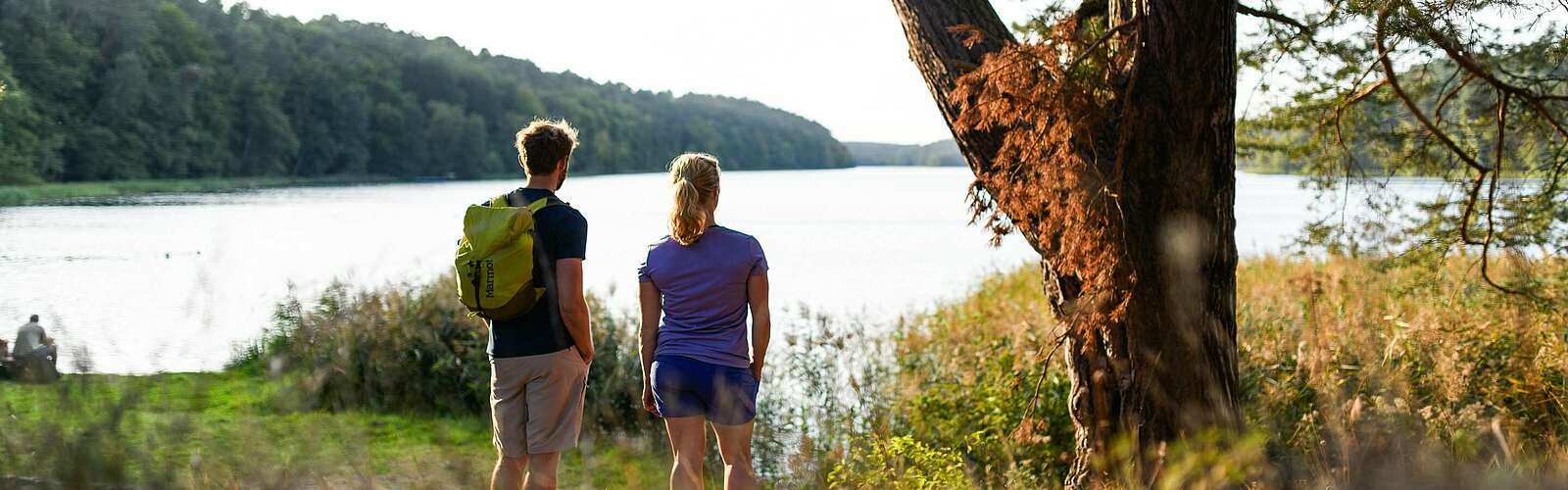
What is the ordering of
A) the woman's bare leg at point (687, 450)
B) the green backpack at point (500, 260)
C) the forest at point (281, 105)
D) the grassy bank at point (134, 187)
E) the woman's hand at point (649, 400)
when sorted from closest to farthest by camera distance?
1. the green backpack at point (500, 260)
2. the woman's bare leg at point (687, 450)
3. the woman's hand at point (649, 400)
4. the grassy bank at point (134, 187)
5. the forest at point (281, 105)

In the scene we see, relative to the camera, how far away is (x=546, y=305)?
12.7 feet

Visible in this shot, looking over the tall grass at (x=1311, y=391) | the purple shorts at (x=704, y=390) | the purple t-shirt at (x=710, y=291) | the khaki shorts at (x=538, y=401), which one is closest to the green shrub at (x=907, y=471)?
the tall grass at (x=1311, y=391)

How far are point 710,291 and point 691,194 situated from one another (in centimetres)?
35

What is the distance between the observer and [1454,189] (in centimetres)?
779

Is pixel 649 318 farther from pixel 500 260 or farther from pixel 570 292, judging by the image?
pixel 500 260

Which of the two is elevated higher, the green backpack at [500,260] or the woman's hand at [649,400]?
the green backpack at [500,260]

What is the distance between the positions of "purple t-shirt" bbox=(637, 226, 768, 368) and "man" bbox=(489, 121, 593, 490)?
0.31 m

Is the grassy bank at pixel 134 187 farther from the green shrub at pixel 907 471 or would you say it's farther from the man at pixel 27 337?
the green shrub at pixel 907 471

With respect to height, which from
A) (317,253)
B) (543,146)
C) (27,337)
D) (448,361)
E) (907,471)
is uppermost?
(543,146)

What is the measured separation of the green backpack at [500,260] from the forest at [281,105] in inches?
1455

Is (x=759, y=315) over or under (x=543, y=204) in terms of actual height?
under

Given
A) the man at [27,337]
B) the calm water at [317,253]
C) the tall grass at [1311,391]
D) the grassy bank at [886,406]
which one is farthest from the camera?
the man at [27,337]

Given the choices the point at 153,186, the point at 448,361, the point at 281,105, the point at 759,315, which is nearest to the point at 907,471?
A: the point at 759,315

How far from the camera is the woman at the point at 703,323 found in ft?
12.7
